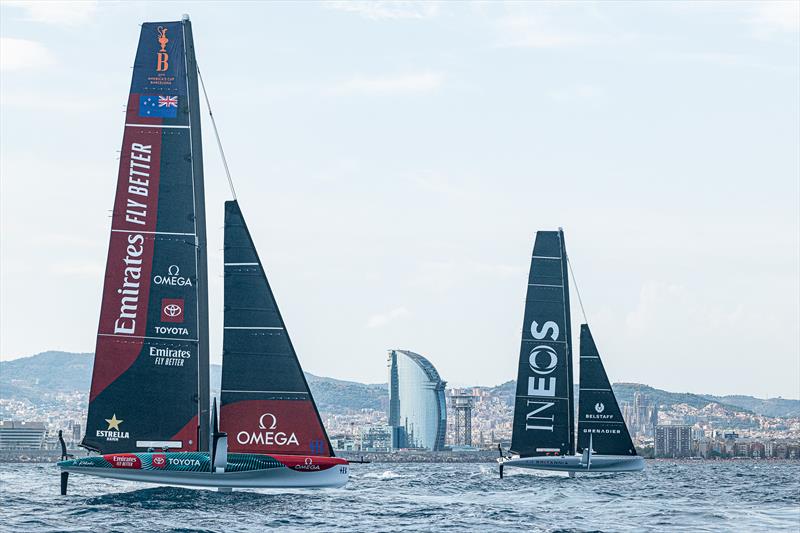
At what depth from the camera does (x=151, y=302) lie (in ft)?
120

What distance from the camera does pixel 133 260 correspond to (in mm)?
36781

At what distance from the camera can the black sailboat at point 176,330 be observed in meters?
36.4

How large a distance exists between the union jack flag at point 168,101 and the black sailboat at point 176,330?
0.05 m

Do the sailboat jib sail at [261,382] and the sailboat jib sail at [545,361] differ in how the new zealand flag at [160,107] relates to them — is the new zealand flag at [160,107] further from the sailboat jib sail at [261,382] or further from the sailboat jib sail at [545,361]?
the sailboat jib sail at [545,361]

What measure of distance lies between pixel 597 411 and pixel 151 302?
34.2 m

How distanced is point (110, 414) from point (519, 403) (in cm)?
3017

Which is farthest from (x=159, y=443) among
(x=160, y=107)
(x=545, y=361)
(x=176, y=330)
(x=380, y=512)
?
(x=545, y=361)

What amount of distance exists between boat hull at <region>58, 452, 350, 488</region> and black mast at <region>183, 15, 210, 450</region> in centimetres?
155

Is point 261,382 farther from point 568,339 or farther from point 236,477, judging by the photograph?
point 568,339

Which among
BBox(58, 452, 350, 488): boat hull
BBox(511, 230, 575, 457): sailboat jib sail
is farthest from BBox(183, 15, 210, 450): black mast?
BBox(511, 230, 575, 457): sailboat jib sail

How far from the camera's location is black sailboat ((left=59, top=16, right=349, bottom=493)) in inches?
1433

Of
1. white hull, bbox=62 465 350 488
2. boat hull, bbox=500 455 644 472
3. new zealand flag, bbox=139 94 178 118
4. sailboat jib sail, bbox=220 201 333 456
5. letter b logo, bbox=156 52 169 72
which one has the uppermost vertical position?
letter b logo, bbox=156 52 169 72

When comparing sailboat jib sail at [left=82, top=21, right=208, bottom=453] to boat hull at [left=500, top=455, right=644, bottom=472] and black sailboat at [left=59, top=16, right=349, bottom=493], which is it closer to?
black sailboat at [left=59, top=16, right=349, bottom=493]

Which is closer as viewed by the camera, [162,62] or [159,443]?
[159,443]
